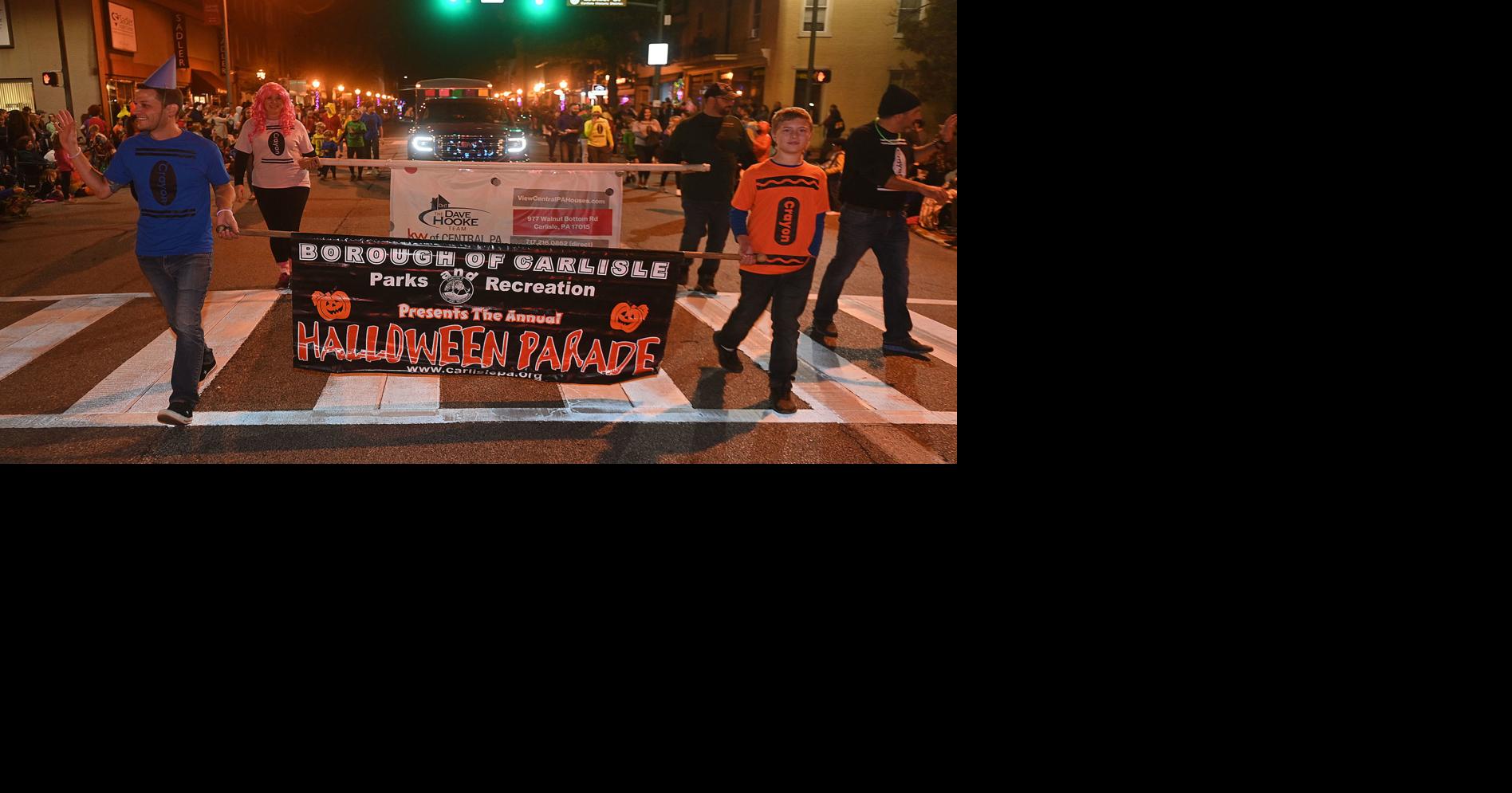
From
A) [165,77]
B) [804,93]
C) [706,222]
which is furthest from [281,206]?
[804,93]

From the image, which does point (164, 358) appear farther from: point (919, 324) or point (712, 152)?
point (919, 324)

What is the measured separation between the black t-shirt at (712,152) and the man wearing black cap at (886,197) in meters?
2.01

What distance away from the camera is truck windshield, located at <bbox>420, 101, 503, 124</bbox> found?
20.9 m

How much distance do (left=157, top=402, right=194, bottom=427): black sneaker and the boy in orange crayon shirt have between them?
332 cm

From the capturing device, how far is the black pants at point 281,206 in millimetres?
9078

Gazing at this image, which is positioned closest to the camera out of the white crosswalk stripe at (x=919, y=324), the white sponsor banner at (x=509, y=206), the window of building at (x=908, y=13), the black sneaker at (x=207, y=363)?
the black sneaker at (x=207, y=363)

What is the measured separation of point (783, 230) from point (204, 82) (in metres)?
46.1

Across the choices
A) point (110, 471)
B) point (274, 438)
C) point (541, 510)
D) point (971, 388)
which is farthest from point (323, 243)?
point (971, 388)

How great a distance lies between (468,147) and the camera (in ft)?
65.4

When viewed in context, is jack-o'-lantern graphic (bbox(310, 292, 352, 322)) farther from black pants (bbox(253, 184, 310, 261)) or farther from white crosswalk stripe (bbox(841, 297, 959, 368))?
white crosswalk stripe (bbox(841, 297, 959, 368))

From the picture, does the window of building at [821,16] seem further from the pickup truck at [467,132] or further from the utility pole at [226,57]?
the utility pole at [226,57]

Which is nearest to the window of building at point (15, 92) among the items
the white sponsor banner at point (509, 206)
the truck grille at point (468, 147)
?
the truck grille at point (468, 147)

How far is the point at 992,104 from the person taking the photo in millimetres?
4770

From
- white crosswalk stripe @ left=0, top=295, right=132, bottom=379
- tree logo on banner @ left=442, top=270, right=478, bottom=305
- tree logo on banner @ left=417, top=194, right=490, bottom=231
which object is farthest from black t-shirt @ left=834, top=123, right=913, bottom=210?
white crosswalk stripe @ left=0, top=295, right=132, bottom=379
